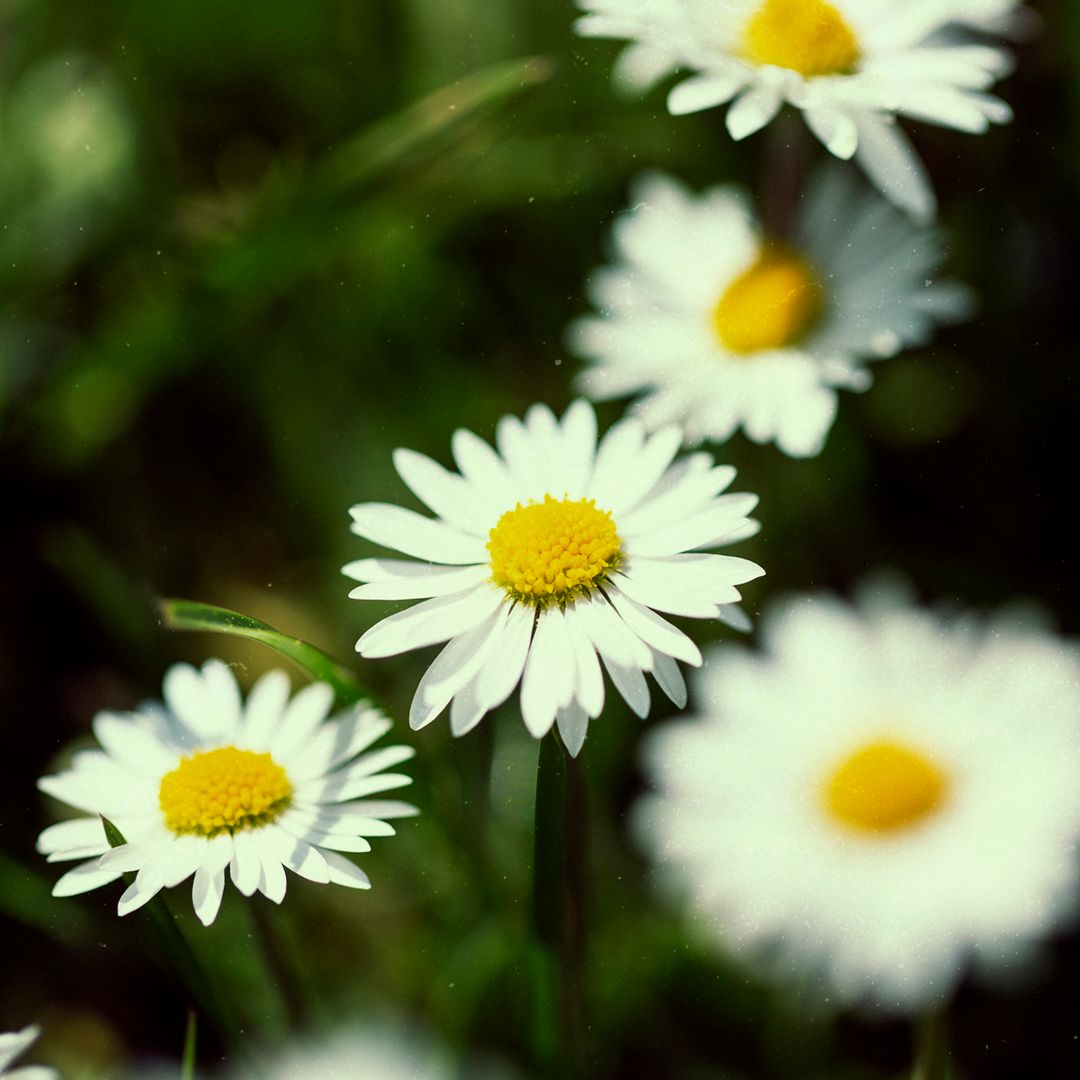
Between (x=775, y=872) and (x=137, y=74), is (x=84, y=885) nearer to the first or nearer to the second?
(x=775, y=872)

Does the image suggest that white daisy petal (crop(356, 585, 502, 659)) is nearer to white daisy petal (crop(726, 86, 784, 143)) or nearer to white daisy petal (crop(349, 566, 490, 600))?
white daisy petal (crop(349, 566, 490, 600))

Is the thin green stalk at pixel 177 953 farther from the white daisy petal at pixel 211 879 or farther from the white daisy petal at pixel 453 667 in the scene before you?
the white daisy petal at pixel 453 667

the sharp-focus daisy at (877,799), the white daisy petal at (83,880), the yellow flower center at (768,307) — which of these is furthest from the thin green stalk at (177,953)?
the yellow flower center at (768,307)

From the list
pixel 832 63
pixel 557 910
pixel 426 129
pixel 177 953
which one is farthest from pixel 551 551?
pixel 426 129

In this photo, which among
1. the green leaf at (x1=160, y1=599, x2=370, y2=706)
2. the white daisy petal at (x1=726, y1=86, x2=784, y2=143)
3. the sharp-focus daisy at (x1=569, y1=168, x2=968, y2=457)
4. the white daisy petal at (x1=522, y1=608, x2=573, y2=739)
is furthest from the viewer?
the sharp-focus daisy at (x1=569, y1=168, x2=968, y2=457)

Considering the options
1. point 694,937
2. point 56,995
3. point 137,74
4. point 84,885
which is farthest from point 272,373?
point 84,885

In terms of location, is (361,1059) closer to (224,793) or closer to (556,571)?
(224,793)

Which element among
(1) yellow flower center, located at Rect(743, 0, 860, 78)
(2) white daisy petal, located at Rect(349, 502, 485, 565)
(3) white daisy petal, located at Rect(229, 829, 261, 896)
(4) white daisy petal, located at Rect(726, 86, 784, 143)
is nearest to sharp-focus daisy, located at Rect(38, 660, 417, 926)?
(3) white daisy petal, located at Rect(229, 829, 261, 896)
